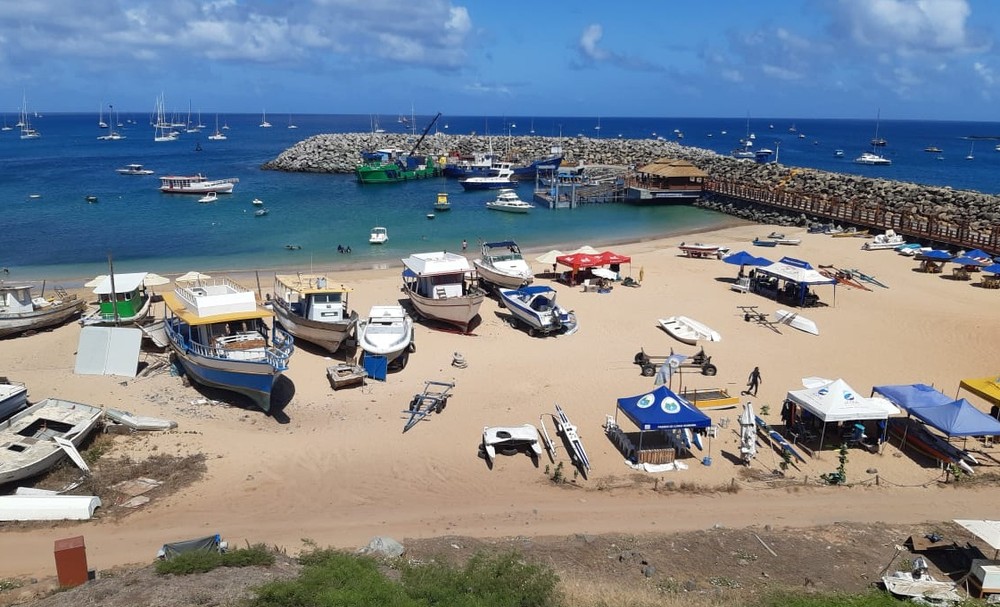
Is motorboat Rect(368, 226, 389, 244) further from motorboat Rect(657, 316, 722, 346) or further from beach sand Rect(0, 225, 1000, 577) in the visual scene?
motorboat Rect(657, 316, 722, 346)

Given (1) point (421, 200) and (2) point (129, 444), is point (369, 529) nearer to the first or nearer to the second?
(2) point (129, 444)

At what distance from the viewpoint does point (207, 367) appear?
1764 cm

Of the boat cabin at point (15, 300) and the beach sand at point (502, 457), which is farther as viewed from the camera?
the boat cabin at point (15, 300)

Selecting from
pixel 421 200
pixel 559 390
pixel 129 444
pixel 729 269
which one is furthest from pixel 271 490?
pixel 421 200

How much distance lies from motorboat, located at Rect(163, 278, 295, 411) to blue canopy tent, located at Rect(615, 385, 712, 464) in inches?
348

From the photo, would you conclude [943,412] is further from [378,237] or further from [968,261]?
[378,237]

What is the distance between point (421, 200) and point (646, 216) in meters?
20.2

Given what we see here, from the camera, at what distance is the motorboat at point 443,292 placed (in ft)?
75.5

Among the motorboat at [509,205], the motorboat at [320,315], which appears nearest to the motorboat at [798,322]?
the motorboat at [320,315]

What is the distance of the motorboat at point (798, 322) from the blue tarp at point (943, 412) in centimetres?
720

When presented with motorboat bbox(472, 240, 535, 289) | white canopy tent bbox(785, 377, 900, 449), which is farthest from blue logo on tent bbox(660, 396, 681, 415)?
motorboat bbox(472, 240, 535, 289)

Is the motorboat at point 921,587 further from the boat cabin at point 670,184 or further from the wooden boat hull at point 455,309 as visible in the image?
the boat cabin at point 670,184

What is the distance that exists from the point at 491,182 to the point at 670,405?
54574 millimetres

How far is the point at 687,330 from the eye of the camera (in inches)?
893
